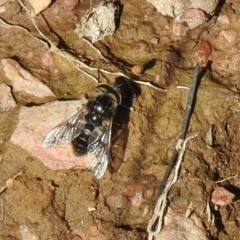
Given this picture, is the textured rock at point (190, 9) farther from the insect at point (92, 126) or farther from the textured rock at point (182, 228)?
the textured rock at point (182, 228)

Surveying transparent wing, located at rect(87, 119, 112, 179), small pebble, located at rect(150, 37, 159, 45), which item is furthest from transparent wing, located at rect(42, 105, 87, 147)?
small pebble, located at rect(150, 37, 159, 45)

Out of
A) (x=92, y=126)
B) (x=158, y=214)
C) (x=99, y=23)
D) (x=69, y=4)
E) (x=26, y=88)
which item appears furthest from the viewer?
(x=69, y=4)

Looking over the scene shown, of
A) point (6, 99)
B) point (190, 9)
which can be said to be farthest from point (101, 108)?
point (190, 9)

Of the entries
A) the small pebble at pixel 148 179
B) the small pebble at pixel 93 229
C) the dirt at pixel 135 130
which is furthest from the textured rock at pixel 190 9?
the small pebble at pixel 93 229

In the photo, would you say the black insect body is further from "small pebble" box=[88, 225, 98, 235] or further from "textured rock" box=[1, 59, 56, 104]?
"small pebble" box=[88, 225, 98, 235]

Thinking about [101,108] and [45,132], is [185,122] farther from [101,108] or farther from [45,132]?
[45,132]

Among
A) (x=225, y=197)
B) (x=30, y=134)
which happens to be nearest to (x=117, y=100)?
(x=30, y=134)

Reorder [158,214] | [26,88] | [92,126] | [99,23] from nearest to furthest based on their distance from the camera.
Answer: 1. [158,214]
2. [92,126]
3. [26,88]
4. [99,23]
